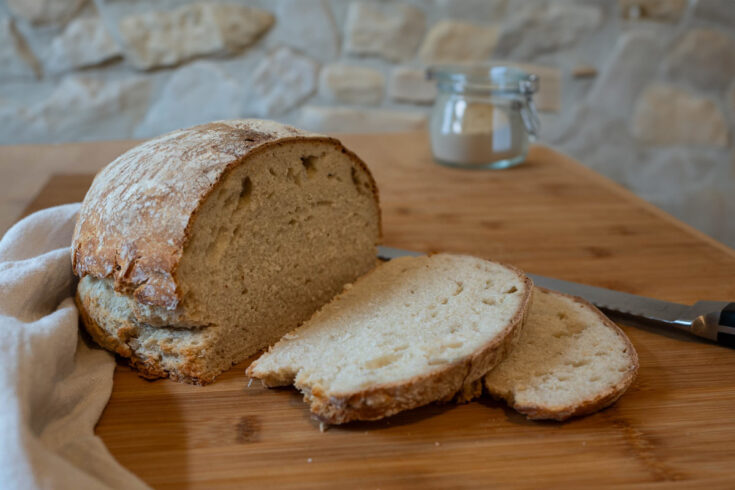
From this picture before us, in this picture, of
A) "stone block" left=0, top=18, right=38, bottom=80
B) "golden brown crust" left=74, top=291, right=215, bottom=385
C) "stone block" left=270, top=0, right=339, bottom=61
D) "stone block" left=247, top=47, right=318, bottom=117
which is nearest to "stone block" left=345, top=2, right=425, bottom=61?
"stone block" left=270, top=0, right=339, bottom=61

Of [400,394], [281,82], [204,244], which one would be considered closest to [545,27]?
[281,82]

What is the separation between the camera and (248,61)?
450cm

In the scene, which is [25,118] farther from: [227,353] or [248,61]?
[227,353]

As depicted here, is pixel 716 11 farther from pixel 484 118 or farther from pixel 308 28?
pixel 308 28

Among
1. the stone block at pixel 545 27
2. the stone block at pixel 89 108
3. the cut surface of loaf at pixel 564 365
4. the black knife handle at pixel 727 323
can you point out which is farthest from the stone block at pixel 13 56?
the black knife handle at pixel 727 323

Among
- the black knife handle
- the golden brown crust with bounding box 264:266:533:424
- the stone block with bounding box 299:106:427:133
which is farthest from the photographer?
the stone block with bounding box 299:106:427:133

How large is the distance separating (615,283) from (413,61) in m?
2.72

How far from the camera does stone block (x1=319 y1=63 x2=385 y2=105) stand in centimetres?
453

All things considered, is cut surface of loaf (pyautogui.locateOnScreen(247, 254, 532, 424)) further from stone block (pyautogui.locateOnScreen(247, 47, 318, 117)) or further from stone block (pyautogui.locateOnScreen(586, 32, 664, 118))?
stone block (pyautogui.locateOnScreen(586, 32, 664, 118))

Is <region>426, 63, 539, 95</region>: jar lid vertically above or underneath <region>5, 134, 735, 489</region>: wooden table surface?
above

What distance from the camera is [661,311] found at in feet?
6.32

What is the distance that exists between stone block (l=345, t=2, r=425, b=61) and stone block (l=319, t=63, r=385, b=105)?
0.13 metres

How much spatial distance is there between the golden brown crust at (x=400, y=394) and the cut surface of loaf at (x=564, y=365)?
0.09 meters

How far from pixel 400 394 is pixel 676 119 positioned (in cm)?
406
